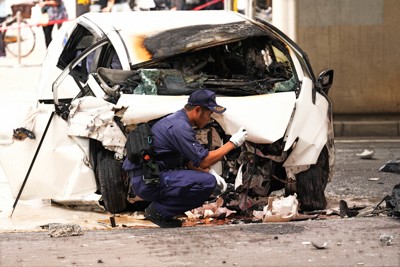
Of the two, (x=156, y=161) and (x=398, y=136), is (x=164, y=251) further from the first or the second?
(x=398, y=136)

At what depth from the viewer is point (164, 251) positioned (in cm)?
812

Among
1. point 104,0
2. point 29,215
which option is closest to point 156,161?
point 29,215

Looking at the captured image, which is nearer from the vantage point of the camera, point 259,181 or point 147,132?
point 147,132

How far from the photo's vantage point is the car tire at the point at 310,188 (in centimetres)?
1066

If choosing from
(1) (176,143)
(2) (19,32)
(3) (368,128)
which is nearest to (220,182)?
(1) (176,143)

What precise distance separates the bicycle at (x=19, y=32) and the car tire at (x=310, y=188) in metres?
17.2

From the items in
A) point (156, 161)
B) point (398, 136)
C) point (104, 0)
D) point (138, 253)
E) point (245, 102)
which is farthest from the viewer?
point (104, 0)

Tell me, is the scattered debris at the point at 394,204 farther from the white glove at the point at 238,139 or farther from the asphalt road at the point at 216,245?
the white glove at the point at 238,139

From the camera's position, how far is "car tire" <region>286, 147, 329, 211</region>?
10664 millimetres

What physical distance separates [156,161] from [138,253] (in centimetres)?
135

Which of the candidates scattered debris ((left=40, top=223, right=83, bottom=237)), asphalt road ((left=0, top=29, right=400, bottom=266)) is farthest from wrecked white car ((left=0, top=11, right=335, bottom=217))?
scattered debris ((left=40, top=223, right=83, bottom=237))

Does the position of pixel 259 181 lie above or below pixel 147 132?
below

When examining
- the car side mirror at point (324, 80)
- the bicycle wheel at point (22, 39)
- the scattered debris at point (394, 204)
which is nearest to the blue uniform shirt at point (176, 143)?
the scattered debris at point (394, 204)

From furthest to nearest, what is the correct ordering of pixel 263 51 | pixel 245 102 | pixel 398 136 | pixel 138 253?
pixel 398 136
pixel 263 51
pixel 245 102
pixel 138 253
